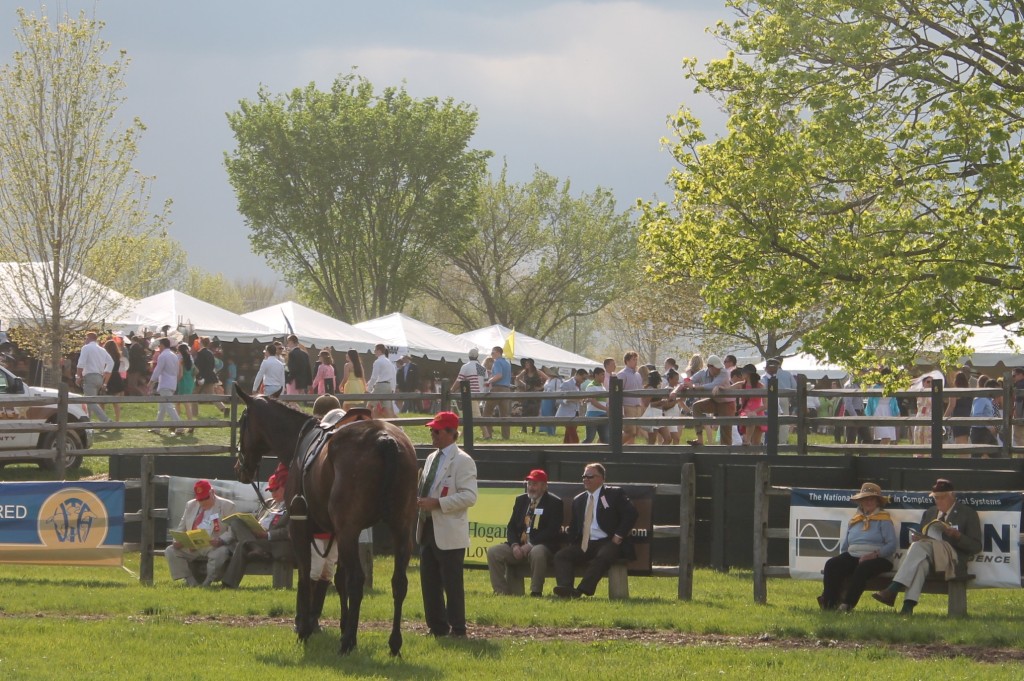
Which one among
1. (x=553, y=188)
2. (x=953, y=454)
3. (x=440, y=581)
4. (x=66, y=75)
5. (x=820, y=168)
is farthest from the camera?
(x=553, y=188)

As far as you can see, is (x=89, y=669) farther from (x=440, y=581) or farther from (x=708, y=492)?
(x=708, y=492)

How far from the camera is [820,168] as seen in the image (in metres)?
20.1

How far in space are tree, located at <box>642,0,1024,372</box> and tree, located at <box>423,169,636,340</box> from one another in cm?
6059

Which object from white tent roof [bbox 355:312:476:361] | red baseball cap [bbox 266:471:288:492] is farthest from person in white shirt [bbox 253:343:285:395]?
white tent roof [bbox 355:312:476:361]

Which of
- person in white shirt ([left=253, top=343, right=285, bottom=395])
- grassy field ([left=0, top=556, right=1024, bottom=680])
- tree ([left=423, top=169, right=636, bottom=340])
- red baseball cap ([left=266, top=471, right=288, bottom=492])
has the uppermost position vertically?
tree ([left=423, top=169, right=636, bottom=340])

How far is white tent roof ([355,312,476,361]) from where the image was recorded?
4806 cm

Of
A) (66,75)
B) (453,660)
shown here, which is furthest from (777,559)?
(66,75)

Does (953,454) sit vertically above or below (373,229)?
below

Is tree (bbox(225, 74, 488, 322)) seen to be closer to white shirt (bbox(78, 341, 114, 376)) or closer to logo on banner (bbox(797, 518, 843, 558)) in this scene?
white shirt (bbox(78, 341, 114, 376))

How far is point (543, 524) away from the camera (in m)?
15.1

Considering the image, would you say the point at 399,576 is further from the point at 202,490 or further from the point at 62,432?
the point at 62,432

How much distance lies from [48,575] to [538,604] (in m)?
6.73

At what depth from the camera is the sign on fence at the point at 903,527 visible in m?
13.0

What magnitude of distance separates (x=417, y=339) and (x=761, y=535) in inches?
1391
